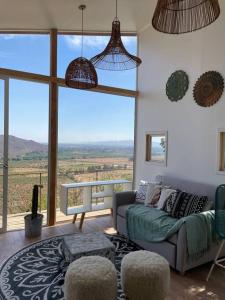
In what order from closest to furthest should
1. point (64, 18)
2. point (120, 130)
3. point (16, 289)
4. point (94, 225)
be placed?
1. point (16, 289)
2. point (64, 18)
3. point (94, 225)
4. point (120, 130)

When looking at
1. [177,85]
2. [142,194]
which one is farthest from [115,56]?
[142,194]

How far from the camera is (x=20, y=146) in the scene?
3947 millimetres

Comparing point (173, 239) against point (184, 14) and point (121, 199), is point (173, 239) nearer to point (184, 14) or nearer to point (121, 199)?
point (121, 199)

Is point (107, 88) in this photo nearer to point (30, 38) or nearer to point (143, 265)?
point (30, 38)

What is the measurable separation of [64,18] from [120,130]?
219cm

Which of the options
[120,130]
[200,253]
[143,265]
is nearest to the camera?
[143,265]

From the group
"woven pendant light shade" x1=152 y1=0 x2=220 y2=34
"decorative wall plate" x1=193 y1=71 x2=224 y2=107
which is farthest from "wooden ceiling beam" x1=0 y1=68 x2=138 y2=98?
"woven pendant light shade" x1=152 y1=0 x2=220 y2=34

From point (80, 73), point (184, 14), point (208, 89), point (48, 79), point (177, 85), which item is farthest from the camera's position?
point (48, 79)

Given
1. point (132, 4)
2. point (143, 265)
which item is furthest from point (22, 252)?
point (132, 4)

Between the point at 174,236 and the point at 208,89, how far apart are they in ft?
6.79

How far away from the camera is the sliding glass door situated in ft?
12.3

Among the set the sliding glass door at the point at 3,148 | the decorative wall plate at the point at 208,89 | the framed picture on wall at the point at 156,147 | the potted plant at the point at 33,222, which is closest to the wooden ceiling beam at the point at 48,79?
the sliding glass door at the point at 3,148

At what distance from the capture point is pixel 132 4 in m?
3.57

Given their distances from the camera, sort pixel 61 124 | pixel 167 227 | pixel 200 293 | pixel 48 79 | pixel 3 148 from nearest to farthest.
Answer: pixel 200 293 < pixel 167 227 < pixel 3 148 < pixel 48 79 < pixel 61 124
